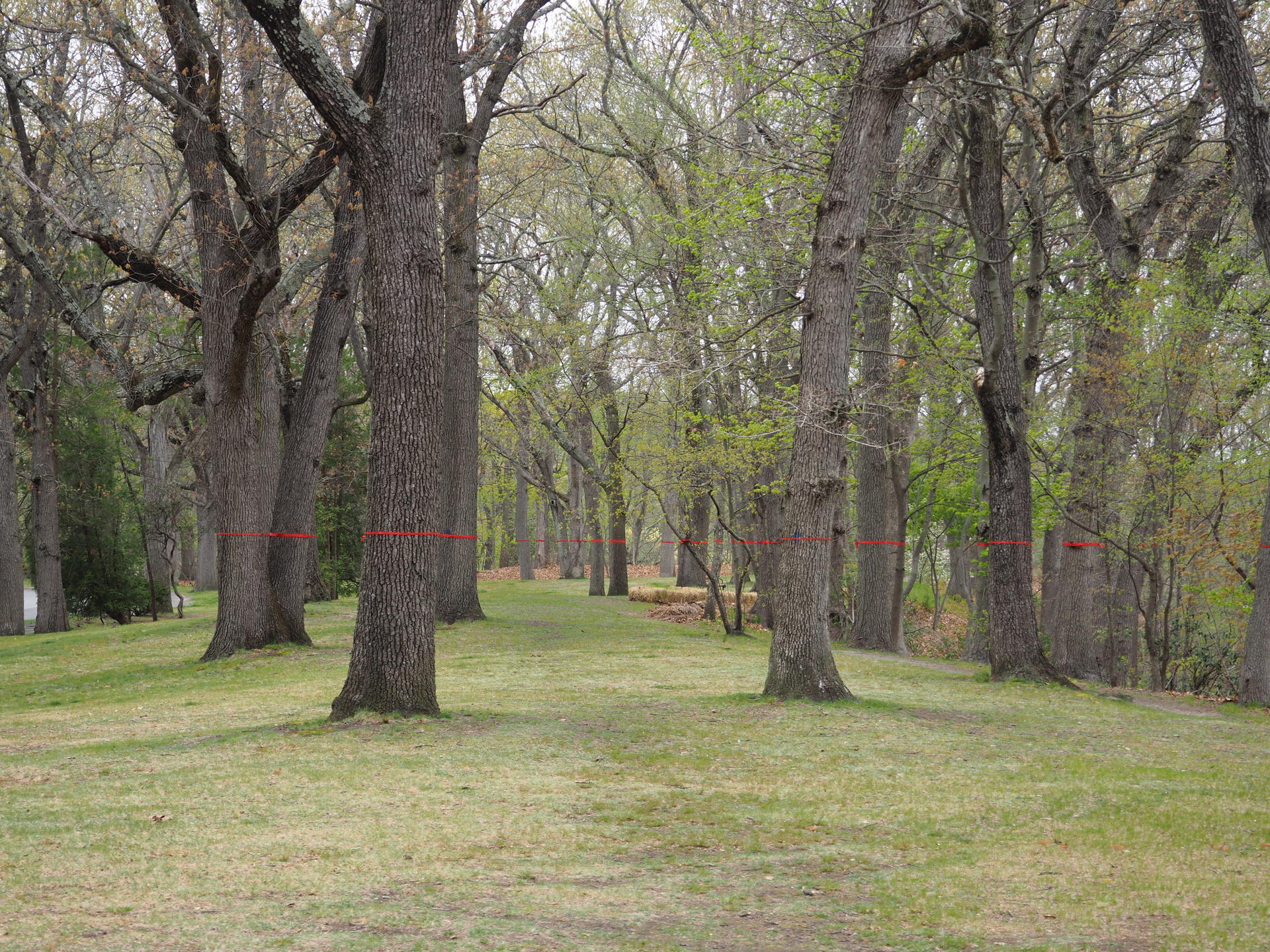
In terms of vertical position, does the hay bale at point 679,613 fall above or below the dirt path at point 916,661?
above

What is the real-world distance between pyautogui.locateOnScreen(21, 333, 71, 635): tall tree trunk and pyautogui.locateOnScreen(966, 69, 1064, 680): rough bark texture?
57.5 feet

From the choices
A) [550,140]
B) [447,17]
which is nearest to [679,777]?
[447,17]

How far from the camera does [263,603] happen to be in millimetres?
14359

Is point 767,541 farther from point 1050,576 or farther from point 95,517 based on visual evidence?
point 95,517

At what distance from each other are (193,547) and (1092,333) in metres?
37.7

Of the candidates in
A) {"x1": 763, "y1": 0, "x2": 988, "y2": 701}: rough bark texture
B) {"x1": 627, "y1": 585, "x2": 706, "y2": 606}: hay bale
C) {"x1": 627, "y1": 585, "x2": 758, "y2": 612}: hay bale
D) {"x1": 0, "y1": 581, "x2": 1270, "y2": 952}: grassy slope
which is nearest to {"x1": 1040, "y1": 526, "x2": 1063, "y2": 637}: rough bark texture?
{"x1": 627, "y1": 585, "x2": 758, "y2": 612}: hay bale

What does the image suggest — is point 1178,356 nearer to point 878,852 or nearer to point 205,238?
point 878,852

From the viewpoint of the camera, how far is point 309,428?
1509 cm

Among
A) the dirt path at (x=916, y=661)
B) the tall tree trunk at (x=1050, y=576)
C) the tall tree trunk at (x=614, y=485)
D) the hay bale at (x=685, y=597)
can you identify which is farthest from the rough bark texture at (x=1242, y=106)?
the hay bale at (x=685, y=597)

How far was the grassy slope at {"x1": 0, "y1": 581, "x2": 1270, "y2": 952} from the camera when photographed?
4.04 m

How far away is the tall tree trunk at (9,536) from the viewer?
20016 mm

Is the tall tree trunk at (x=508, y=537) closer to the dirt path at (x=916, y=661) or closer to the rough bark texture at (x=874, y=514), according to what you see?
the rough bark texture at (x=874, y=514)

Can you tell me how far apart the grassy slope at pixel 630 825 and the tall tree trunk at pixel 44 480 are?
11.4 m

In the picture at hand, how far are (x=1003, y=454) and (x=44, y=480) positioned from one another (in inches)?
716
